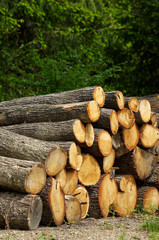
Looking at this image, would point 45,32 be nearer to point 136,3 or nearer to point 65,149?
point 136,3

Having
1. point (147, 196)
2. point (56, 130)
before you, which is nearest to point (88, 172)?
point (56, 130)

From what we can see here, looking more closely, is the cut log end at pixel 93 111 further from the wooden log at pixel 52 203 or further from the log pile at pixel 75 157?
the wooden log at pixel 52 203

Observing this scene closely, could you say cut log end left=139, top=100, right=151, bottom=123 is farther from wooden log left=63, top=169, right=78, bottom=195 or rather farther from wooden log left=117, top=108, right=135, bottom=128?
wooden log left=63, top=169, right=78, bottom=195

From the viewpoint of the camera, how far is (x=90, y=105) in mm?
4984

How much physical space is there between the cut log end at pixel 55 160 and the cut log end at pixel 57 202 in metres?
0.13

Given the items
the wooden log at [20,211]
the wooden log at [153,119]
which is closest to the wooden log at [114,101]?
the wooden log at [153,119]

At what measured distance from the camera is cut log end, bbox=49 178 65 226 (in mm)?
4230

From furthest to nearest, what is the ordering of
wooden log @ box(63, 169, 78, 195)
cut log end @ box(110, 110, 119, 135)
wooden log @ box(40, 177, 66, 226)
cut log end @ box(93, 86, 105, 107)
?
1. cut log end @ box(93, 86, 105, 107)
2. cut log end @ box(110, 110, 119, 135)
3. wooden log @ box(63, 169, 78, 195)
4. wooden log @ box(40, 177, 66, 226)

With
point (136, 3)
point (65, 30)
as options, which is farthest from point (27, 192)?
point (65, 30)

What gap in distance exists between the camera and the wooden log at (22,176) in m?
3.99

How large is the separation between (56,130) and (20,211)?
1327mm

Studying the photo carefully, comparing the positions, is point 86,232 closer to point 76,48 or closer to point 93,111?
point 93,111

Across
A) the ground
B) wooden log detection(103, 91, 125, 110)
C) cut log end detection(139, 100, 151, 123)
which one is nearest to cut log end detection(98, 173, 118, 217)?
the ground

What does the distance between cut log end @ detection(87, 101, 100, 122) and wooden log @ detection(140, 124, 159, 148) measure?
105 centimetres
